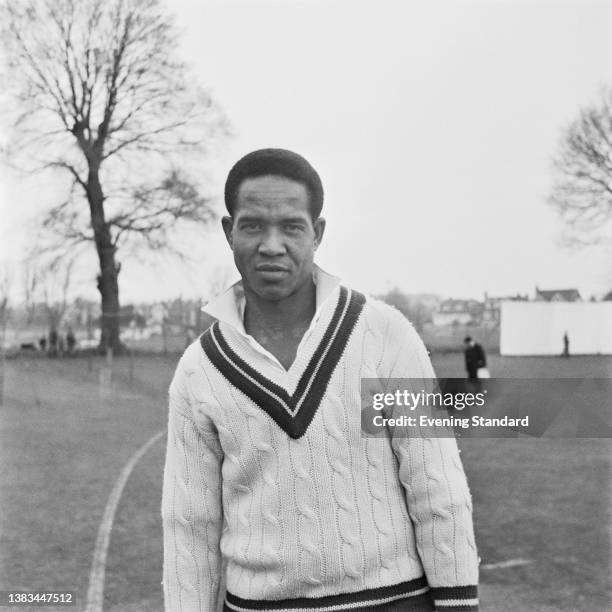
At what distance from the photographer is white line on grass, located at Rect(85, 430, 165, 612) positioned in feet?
8.23

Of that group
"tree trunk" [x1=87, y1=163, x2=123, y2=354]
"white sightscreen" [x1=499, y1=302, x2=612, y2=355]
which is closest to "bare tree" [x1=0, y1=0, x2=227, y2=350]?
"tree trunk" [x1=87, y1=163, x2=123, y2=354]

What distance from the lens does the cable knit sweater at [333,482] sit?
38.9 inches

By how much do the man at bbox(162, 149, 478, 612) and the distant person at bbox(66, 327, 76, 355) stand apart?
Answer: 112 inches

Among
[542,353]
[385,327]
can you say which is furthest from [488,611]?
[385,327]

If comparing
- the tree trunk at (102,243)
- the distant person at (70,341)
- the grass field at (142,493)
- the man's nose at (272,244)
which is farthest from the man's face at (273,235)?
the distant person at (70,341)

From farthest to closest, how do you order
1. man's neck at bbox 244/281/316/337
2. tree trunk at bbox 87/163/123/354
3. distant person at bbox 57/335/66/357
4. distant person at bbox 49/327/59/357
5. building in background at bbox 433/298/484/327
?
1. distant person at bbox 57/335/66/357
2. distant person at bbox 49/327/59/357
3. tree trunk at bbox 87/163/123/354
4. building in background at bbox 433/298/484/327
5. man's neck at bbox 244/281/316/337

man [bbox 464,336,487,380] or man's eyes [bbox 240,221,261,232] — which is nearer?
man's eyes [bbox 240,221,261,232]

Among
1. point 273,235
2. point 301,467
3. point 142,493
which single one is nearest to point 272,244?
point 273,235

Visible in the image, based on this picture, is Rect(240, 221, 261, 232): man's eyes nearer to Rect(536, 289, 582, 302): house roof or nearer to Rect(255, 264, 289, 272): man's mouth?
Rect(255, 264, 289, 272): man's mouth

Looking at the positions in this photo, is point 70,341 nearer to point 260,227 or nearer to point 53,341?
point 53,341

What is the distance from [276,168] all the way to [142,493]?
2.84 m

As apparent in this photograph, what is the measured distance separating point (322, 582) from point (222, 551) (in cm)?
15

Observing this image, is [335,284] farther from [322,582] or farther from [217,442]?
[322,582]

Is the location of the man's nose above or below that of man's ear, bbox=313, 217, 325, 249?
below
